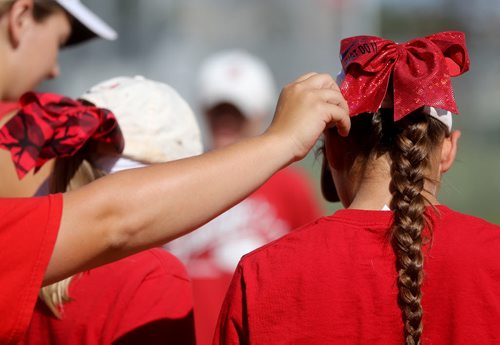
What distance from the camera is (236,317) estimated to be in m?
2.02

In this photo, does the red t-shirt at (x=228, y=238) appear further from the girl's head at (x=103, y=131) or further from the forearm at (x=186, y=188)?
the forearm at (x=186, y=188)

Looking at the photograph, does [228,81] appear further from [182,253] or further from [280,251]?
[280,251]

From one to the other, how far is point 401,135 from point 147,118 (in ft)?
3.33

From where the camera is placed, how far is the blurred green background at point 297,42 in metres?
15.9

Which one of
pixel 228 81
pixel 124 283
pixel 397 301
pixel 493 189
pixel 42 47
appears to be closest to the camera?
pixel 397 301

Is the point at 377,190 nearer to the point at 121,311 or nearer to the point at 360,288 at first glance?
the point at 360,288

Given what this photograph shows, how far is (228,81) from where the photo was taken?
546 centimetres

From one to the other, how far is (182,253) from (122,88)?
1.66 meters

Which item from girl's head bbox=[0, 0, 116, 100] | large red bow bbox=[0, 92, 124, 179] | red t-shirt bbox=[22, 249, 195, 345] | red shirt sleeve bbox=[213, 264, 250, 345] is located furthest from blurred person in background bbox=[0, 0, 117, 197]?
red shirt sleeve bbox=[213, 264, 250, 345]

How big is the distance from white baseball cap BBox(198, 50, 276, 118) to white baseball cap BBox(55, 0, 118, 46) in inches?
63.2

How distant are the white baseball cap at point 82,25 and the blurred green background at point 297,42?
11.7 metres

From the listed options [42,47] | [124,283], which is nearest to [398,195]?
[124,283]

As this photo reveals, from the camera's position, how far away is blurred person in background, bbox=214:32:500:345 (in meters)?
1.91

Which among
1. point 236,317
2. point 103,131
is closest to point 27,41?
point 103,131
